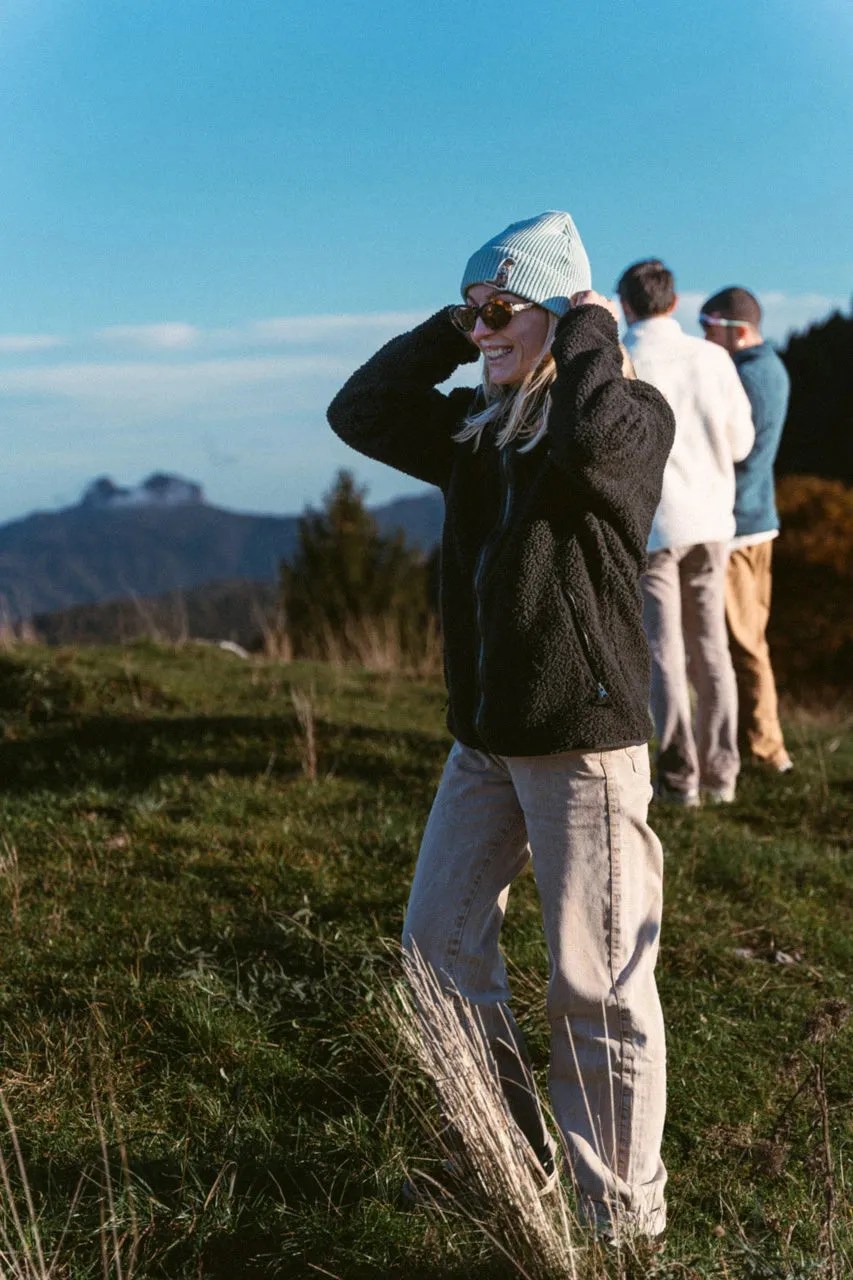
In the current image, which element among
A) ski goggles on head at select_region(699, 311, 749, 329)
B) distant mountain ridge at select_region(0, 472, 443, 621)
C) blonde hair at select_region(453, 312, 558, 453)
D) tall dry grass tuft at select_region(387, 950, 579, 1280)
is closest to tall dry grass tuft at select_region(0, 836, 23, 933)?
tall dry grass tuft at select_region(387, 950, 579, 1280)

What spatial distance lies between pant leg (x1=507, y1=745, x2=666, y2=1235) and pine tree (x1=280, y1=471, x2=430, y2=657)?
21493mm

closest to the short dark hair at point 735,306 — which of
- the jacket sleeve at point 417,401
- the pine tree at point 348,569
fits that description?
the jacket sleeve at point 417,401

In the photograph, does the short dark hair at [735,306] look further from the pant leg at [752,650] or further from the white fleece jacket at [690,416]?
the pant leg at [752,650]

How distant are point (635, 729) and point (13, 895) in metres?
2.92

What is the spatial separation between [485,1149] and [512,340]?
72.0 inches

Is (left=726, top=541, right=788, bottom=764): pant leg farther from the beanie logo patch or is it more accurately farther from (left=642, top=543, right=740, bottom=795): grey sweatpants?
the beanie logo patch

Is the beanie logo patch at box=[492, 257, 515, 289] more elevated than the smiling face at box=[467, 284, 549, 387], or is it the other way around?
the beanie logo patch at box=[492, 257, 515, 289]

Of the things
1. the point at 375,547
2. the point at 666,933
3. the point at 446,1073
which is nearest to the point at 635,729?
the point at 446,1073

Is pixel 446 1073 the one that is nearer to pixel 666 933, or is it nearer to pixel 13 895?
pixel 666 933

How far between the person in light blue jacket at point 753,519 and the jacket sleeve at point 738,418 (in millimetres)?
453

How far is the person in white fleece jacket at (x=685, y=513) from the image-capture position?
20.0 ft

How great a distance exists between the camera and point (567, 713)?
8.98 ft

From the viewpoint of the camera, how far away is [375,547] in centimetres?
2633

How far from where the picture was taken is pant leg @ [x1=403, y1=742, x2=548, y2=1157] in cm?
293
